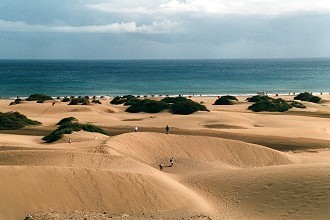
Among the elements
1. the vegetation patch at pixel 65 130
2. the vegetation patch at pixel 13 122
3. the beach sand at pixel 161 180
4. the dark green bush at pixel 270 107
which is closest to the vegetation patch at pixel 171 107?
the dark green bush at pixel 270 107

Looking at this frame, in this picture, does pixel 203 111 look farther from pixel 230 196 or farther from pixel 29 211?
pixel 29 211

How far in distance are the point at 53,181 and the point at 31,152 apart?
4.62 m

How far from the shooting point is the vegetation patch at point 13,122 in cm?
3617

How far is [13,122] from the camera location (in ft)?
121

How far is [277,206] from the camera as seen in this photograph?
53.7ft

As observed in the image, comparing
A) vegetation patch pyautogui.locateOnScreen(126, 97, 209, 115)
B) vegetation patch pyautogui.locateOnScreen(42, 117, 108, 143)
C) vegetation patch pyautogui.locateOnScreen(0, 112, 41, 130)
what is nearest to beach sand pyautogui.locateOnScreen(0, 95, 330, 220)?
vegetation patch pyautogui.locateOnScreen(42, 117, 108, 143)

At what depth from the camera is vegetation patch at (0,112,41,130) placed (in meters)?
36.2

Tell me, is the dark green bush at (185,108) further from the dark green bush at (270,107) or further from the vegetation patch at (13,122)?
the vegetation patch at (13,122)

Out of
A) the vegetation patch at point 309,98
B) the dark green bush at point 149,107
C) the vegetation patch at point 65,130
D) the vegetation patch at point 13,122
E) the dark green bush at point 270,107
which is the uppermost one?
the vegetation patch at point 65,130

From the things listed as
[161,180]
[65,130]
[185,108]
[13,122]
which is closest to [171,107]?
[185,108]

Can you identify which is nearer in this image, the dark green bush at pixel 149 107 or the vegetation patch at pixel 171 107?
the vegetation patch at pixel 171 107

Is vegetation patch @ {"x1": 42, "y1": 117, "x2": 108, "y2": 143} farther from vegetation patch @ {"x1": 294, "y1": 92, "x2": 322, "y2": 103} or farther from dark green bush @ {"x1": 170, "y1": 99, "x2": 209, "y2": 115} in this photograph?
vegetation patch @ {"x1": 294, "y1": 92, "x2": 322, "y2": 103}

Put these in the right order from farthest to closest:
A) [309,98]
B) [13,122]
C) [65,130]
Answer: [309,98]
[13,122]
[65,130]

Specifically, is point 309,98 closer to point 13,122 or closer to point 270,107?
point 270,107
